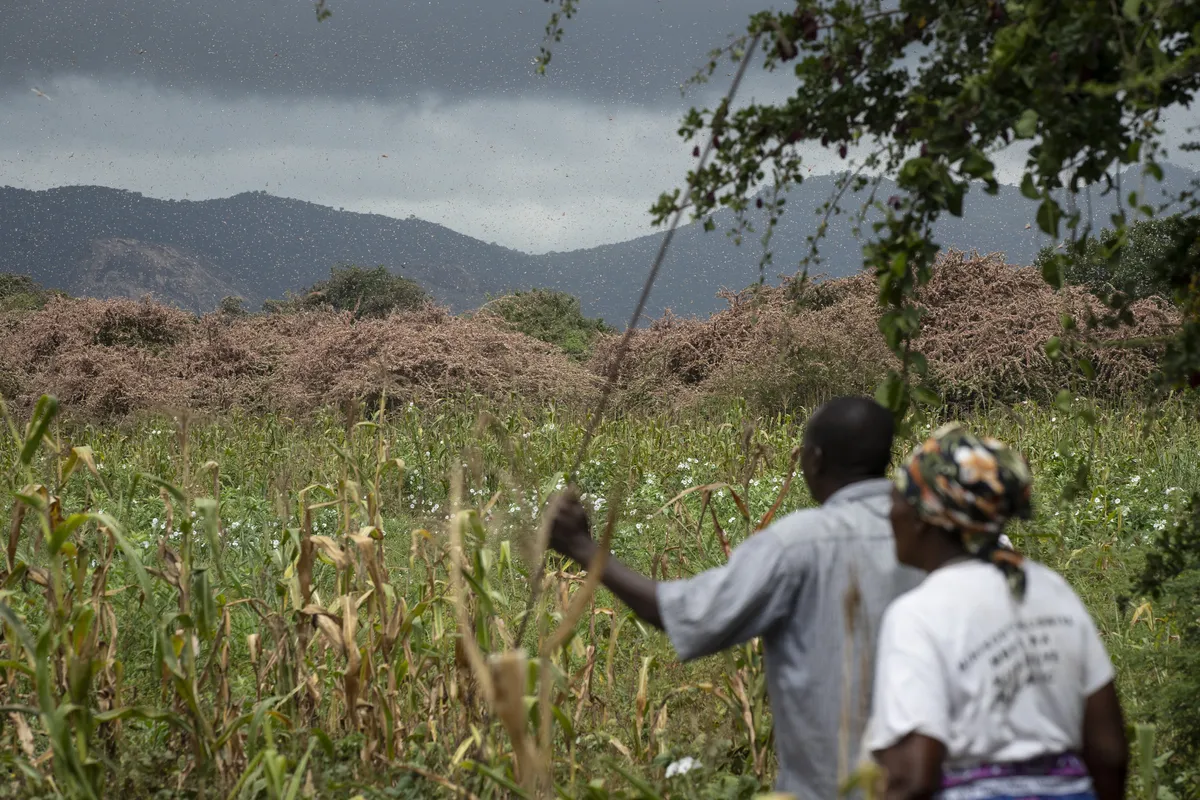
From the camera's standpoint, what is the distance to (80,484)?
858 centimetres

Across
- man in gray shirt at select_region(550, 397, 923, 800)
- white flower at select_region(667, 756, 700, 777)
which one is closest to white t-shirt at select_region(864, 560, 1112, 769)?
man in gray shirt at select_region(550, 397, 923, 800)

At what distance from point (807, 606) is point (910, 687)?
0.44 metres

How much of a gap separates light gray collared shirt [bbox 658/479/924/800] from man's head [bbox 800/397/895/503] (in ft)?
0.14

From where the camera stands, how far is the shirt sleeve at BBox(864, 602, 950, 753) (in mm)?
1586

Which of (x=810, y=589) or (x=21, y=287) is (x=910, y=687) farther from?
(x=21, y=287)

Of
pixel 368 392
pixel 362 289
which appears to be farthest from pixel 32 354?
pixel 362 289

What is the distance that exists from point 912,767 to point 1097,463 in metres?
6.73

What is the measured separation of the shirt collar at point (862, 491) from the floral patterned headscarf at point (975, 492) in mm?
378

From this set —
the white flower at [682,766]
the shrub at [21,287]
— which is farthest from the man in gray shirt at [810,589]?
the shrub at [21,287]

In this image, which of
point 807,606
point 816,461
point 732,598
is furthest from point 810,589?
point 816,461

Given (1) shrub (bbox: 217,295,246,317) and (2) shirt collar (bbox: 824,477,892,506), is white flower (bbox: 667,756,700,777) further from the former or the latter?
(1) shrub (bbox: 217,295,246,317)

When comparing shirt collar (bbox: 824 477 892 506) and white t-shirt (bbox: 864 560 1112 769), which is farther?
shirt collar (bbox: 824 477 892 506)

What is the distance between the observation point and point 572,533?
2.09 meters

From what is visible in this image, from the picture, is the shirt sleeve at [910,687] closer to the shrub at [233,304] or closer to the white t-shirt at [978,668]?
the white t-shirt at [978,668]
